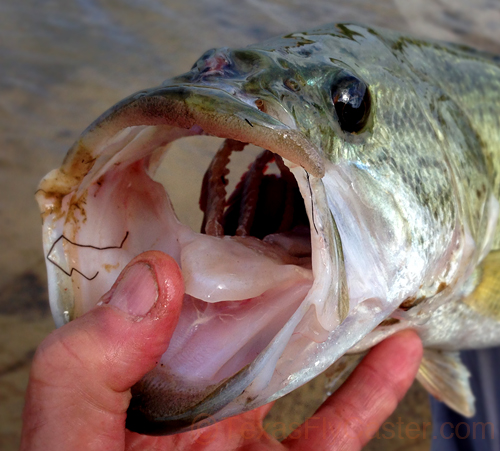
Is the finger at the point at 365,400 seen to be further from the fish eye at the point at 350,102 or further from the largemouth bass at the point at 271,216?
the fish eye at the point at 350,102

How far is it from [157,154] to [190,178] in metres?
0.18

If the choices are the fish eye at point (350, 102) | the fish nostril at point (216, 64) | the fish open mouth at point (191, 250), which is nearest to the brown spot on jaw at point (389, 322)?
the fish open mouth at point (191, 250)

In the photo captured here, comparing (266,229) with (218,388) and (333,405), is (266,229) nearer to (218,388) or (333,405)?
(218,388)

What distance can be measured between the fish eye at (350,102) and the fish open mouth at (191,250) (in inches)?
7.1

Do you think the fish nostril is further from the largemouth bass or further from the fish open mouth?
the fish open mouth

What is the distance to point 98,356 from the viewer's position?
31.7 inches

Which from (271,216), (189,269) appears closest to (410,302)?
(271,216)

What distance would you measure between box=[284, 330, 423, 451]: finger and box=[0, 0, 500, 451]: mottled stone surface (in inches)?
20.1

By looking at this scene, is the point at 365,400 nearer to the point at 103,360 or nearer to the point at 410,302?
the point at 410,302

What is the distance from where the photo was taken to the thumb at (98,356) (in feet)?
2.62

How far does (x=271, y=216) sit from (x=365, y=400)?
2.50ft

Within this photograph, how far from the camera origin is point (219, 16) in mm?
4441

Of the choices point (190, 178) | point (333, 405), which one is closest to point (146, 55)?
point (190, 178)

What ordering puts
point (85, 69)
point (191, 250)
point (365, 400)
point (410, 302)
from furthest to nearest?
point (85, 69), point (365, 400), point (410, 302), point (191, 250)
